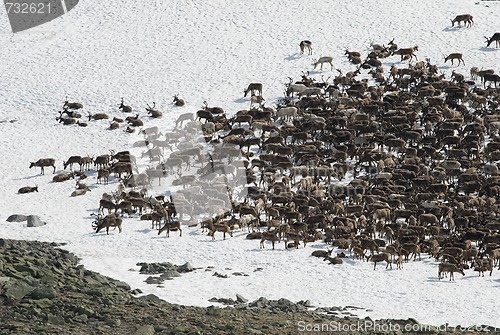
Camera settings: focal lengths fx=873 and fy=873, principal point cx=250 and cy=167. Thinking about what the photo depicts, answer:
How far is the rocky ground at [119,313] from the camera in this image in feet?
68.2

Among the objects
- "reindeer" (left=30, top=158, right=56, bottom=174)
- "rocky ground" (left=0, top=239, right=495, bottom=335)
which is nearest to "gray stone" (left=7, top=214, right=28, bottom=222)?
"reindeer" (left=30, top=158, right=56, bottom=174)

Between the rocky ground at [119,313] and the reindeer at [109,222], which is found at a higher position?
the reindeer at [109,222]

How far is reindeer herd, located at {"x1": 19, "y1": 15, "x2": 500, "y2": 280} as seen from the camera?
104ft

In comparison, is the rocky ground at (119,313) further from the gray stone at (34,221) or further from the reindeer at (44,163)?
the reindeer at (44,163)

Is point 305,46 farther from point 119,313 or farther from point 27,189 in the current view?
point 119,313

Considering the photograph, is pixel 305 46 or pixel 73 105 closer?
pixel 73 105

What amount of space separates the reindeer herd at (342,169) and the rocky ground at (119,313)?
5344 mm

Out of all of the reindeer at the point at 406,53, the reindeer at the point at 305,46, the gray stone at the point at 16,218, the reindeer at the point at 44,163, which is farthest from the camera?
the reindeer at the point at 305,46

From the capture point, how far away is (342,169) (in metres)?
38.1

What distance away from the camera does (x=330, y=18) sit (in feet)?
187

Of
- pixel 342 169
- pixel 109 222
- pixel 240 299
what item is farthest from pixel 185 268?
pixel 342 169

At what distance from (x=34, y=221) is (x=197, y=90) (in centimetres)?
1767

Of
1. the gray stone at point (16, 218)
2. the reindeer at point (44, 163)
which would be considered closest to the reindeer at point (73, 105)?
the reindeer at point (44, 163)

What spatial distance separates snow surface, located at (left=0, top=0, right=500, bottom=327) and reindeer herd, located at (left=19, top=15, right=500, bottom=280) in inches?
31.2
